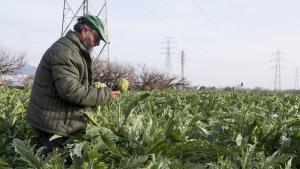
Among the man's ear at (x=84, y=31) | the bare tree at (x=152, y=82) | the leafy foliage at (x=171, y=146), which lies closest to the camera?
the leafy foliage at (x=171, y=146)

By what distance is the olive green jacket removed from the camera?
14.2 feet

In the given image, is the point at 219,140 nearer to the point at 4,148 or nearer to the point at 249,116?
the point at 249,116

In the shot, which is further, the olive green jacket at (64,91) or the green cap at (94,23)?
the green cap at (94,23)

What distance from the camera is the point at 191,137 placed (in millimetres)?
4086

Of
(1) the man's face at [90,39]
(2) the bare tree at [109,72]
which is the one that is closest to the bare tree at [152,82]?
(2) the bare tree at [109,72]

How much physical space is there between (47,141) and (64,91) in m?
0.54

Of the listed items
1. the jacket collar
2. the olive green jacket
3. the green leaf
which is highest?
the jacket collar

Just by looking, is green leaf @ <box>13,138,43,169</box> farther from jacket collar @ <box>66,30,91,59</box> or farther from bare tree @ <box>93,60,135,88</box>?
bare tree @ <box>93,60,135,88</box>

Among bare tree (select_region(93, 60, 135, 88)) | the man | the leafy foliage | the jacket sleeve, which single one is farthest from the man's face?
bare tree (select_region(93, 60, 135, 88))

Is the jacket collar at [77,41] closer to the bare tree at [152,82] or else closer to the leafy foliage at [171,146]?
the leafy foliage at [171,146]

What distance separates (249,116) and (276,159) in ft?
4.76

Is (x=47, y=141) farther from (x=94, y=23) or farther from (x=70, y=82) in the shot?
(x=94, y=23)

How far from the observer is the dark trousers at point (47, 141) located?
4508 millimetres

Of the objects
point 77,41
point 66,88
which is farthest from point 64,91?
point 77,41
